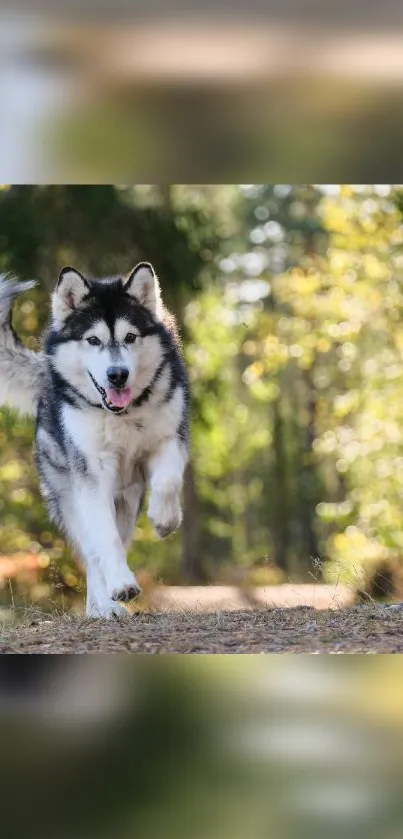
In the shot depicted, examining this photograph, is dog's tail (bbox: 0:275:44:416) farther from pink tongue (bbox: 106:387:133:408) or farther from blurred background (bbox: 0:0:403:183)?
blurred background (bbox: 0:0:403:183)

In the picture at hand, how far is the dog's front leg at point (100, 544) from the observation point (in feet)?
18.0

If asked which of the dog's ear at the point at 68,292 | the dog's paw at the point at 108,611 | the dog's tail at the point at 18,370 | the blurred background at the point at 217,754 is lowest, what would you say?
the blurred background at the point at 217,754

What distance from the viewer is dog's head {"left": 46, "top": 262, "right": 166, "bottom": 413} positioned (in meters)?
5.84

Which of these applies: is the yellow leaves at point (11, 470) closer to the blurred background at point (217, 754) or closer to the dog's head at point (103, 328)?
the dog's head at point (103, 328)

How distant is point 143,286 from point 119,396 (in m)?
0.63

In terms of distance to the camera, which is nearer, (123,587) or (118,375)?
(123,587)

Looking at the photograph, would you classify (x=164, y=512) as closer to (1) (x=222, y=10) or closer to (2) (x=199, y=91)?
(2) (x=199, y=91)

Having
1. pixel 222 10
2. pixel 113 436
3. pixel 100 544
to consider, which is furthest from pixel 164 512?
pixel 222 10

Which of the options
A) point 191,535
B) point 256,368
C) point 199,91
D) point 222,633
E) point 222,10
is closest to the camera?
point 222,10

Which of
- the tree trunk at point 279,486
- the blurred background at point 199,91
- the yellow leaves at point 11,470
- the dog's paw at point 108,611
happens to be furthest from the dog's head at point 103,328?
the tree trunk at point 279,486

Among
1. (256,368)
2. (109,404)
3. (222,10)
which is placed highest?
(222,10)

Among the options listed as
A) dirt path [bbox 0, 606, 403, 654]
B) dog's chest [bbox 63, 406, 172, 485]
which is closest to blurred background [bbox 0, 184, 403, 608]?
dirt path [bbox 0, 606, 403, 654]

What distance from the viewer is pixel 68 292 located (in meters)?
6.01

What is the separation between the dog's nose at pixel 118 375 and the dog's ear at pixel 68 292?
1.65 ft
